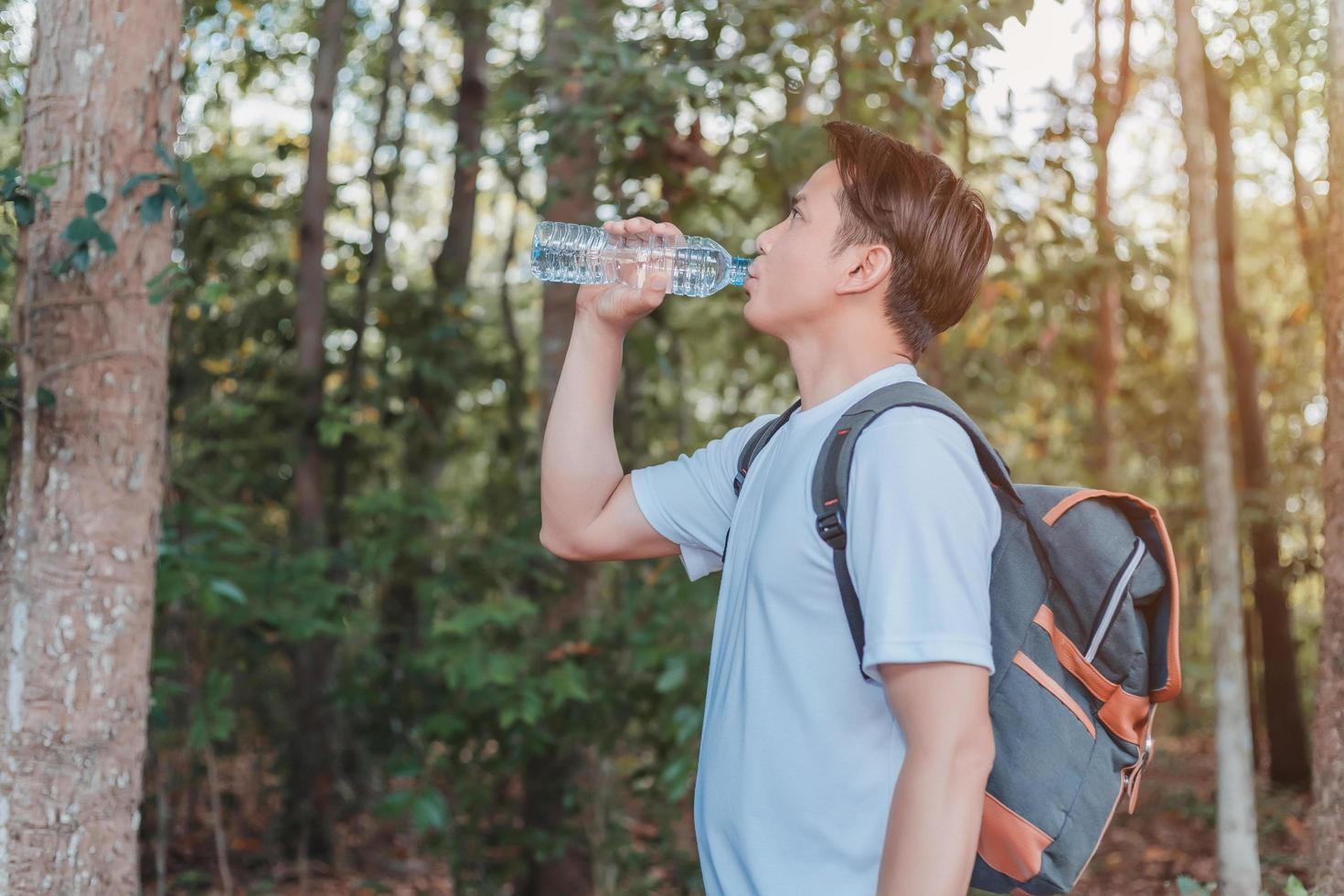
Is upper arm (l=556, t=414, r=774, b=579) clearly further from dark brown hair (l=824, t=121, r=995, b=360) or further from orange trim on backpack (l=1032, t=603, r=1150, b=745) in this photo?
orange trim on backpack (l=1032, t=603, r=1150, b=745)

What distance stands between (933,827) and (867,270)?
2.52 feet

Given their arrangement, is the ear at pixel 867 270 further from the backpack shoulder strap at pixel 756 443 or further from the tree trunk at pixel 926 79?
the tree trunk at pixel 926 79

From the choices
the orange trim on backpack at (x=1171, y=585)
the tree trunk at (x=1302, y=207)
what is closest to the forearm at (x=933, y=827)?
the orange trim on backpack at (x=1171, y=585)

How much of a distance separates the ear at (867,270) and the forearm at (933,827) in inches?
26.5

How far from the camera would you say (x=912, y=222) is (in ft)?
5.76

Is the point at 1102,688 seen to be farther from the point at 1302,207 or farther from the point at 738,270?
the point at 1302,207

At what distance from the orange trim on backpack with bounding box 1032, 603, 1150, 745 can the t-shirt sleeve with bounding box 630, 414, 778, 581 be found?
60 centimetres

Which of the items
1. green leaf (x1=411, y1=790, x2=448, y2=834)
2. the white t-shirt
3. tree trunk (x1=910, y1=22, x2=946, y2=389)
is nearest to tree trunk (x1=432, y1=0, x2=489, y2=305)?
green leaf (x1=411, y1=790, x2=448, y2=834)

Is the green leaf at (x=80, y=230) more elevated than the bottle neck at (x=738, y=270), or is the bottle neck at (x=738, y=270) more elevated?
the green leaf at (x=80, y=230)

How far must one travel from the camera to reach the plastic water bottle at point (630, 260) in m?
2.12

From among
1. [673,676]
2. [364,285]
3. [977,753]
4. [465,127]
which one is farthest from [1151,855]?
[977,753]

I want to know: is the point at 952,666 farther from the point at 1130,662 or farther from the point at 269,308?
the point at 269,308

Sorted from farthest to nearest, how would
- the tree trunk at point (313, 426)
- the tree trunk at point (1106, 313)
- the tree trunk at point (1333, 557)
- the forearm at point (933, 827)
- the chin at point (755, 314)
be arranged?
the tree trunk at point (1106, 313), the tree trunk at point (313, 426), the tree trunk at point (1333, 557), the chin at point (755, 314), the forearm at point (933, 827)

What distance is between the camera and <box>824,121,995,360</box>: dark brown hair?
176 centimetres
